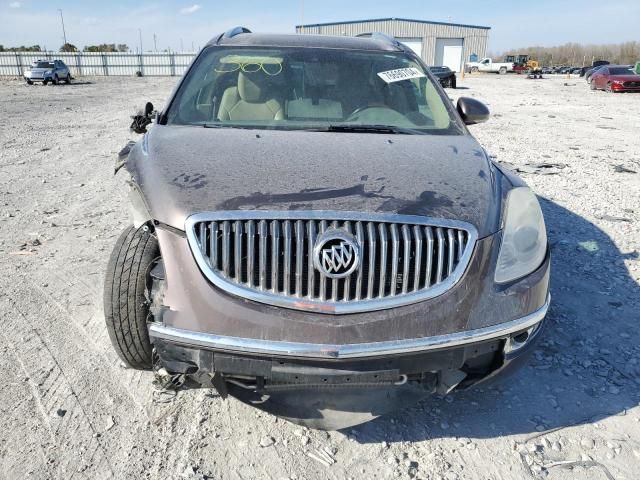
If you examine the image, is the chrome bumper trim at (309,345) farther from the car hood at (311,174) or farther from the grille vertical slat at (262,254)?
the car hood at (311,174)

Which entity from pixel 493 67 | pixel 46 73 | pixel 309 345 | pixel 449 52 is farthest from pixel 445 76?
pixel 449 52

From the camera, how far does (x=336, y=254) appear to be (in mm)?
1914

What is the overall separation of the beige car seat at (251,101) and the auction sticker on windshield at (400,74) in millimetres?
773

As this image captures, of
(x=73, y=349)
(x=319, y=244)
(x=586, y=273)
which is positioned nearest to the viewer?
(x=319, y=244)

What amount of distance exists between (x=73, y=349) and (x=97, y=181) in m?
4.29

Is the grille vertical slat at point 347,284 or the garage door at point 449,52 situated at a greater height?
the garage door at point 449,52

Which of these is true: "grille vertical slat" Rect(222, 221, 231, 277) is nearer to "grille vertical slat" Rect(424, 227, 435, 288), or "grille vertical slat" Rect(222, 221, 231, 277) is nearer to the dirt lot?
"grille vertical slat" Rect(424, 227, 435, 288)

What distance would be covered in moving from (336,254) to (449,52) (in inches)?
2454

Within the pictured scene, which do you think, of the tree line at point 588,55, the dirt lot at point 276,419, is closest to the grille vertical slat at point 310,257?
the dirt lot at point 276,419

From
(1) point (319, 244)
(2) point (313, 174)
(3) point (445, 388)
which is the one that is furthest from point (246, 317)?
(3) point (445, 388)

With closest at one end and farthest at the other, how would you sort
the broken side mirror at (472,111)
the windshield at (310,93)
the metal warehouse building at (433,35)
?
the windshield at (310,93), the broken side mirror at (472,111), the metal warehouse building at (433,35)

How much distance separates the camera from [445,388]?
2.13m

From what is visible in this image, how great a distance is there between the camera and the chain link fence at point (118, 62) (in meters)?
46.9

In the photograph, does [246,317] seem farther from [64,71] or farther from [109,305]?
[64,71]
